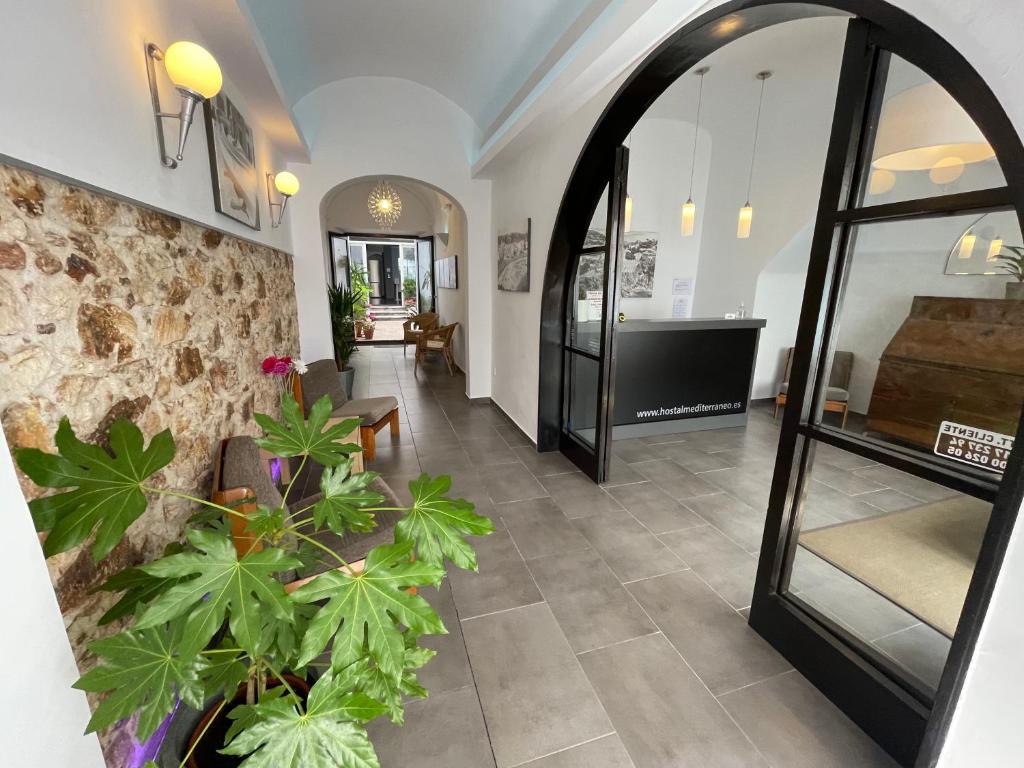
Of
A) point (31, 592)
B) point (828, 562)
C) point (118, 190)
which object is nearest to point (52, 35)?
point (118, 190)

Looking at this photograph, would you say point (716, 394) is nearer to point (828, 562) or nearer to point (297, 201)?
point (828, 562)

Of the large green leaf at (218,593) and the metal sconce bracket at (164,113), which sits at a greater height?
the metal sconce bracket at (164,113)

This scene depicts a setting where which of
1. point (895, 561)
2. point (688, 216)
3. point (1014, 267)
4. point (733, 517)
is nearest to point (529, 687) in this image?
point (895, 561)

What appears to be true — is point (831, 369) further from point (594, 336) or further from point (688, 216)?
point (688, 216)

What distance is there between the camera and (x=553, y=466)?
365 centimetres

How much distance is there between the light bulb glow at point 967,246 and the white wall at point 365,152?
4.32 metres

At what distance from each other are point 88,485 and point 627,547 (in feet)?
7.93

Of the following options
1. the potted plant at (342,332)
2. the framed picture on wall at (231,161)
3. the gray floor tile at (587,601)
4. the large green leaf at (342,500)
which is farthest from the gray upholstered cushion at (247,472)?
the potted plant at (342,332)

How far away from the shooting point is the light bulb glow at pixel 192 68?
55.7 inches

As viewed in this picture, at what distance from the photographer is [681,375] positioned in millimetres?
4395

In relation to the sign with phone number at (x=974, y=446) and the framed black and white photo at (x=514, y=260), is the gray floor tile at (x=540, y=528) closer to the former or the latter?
the sign with phone number at (x=974, y=446)

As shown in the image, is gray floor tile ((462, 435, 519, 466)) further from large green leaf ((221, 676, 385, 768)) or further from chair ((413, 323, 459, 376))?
chair ((413, 323, 459, 376))

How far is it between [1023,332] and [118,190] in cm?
270

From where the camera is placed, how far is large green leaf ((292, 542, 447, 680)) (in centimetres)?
84
